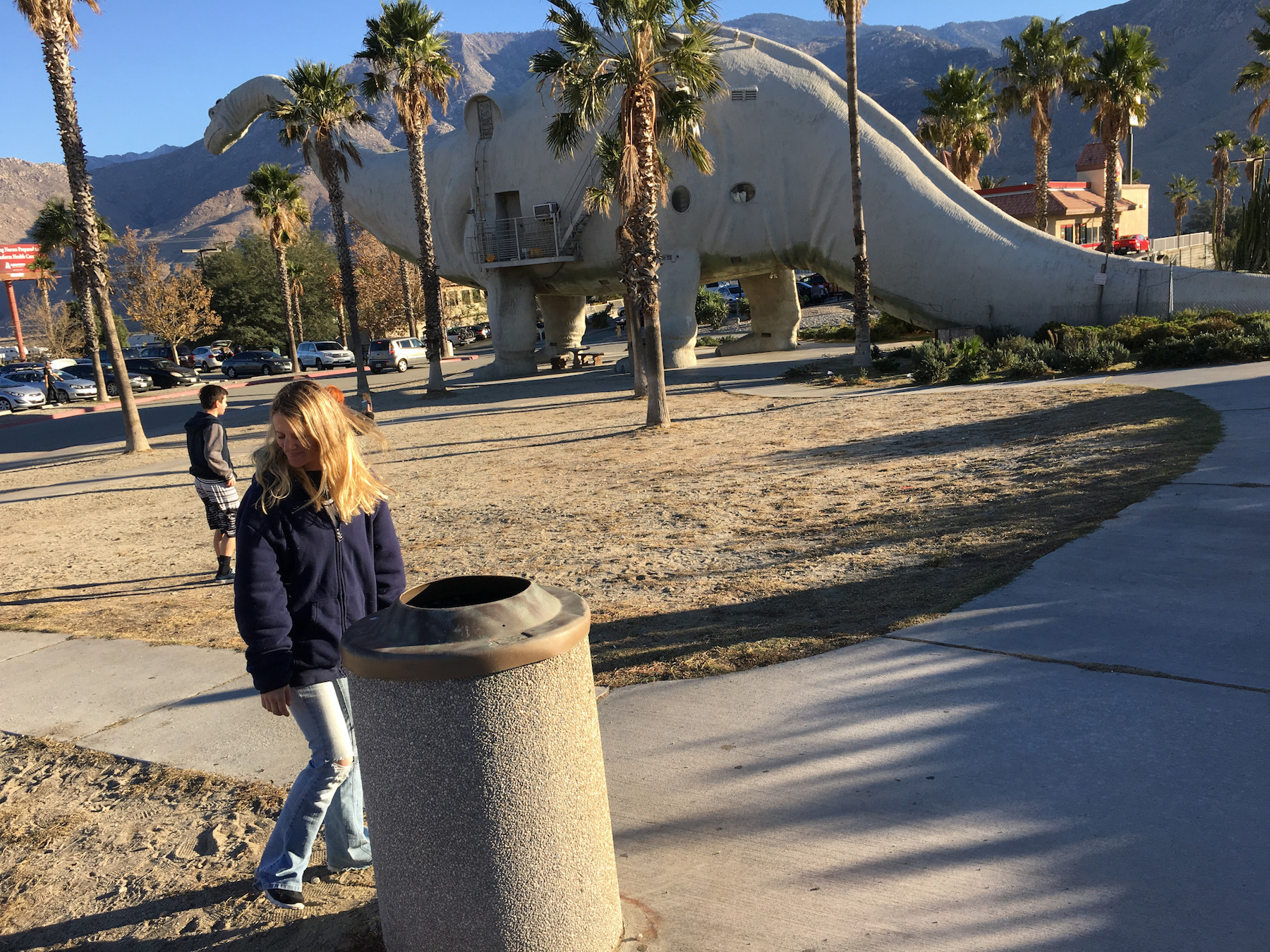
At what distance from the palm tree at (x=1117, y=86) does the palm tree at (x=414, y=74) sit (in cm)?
2143

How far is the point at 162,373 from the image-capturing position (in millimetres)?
42656

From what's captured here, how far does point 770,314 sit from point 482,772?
2580 cm

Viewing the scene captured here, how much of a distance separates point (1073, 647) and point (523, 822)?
3071mm

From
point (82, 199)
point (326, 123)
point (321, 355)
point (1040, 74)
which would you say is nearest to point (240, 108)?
point (326, 123)

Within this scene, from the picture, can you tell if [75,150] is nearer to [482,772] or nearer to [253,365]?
[482,772]

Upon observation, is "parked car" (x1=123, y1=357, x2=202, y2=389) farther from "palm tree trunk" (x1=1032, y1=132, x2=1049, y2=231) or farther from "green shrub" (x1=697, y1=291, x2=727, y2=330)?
"palm tree trunk" (x1=1032, y1=132, x2=1049, y2=231)

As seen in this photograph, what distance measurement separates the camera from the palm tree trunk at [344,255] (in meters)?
25.4

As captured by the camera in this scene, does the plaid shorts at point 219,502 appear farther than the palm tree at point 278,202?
No

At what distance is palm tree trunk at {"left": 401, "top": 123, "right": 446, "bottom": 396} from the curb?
3.09 m

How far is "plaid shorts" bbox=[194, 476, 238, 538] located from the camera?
25.3 feet

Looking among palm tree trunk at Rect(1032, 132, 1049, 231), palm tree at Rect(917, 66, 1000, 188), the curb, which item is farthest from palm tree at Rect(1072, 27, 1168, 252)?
the curb

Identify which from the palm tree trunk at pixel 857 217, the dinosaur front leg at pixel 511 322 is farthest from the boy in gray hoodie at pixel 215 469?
the dinosaur front leg at pixel 511 322

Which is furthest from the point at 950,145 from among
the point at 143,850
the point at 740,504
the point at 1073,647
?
the point at 143,850

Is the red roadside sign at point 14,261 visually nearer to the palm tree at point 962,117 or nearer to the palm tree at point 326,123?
the palm tree at point 326,123
